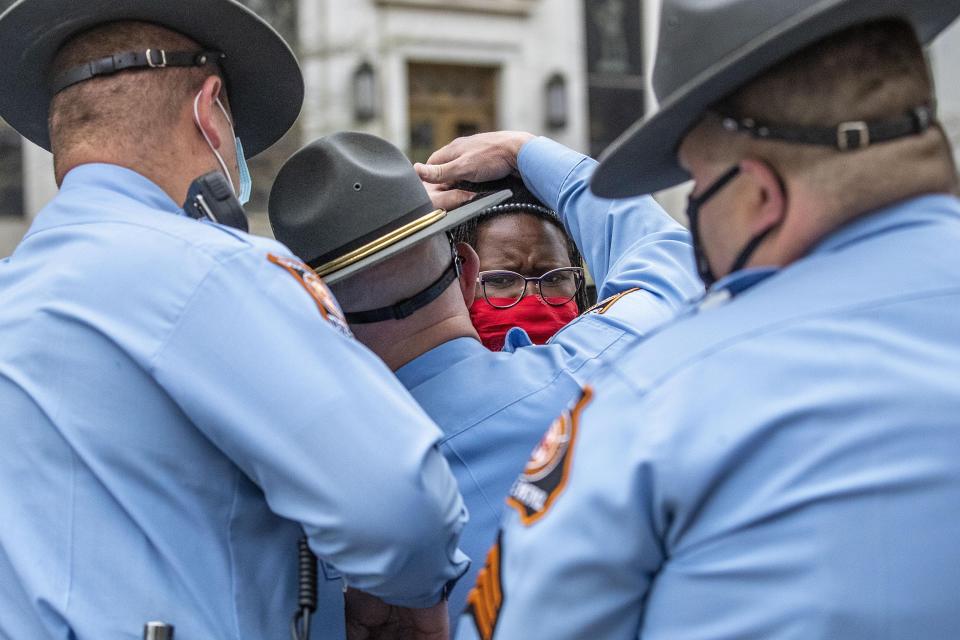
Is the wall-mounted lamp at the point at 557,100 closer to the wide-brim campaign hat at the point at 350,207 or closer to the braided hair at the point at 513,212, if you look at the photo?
the braided hair at the point at 513,212

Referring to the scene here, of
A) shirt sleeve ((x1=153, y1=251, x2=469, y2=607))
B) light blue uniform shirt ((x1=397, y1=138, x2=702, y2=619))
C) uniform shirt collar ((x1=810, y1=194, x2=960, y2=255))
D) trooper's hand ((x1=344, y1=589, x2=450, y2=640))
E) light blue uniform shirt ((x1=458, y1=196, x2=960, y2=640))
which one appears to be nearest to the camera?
light blue uniform shirt ((x1=458, y1=196, x2=960, y2=640))

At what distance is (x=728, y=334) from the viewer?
4.21 ft

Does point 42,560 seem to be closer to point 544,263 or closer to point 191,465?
point 191,465

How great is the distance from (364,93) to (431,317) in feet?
35.4

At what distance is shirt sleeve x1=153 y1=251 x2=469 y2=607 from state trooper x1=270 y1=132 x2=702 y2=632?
0.44 meters

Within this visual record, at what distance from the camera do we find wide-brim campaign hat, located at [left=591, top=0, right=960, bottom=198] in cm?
129

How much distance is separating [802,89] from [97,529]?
1.13 meters

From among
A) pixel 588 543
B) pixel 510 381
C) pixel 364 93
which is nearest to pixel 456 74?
pixel 364 93

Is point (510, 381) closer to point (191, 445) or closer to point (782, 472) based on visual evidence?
point (191, 445)

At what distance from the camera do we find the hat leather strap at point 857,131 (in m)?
1.29

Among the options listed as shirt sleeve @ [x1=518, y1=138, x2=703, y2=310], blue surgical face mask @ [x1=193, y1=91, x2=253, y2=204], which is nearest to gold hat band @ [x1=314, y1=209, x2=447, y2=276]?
blue surgical face mask @ [x1=193, y1=91, x2=253, y2=204]

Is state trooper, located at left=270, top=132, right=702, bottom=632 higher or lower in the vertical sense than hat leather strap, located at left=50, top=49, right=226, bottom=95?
lower

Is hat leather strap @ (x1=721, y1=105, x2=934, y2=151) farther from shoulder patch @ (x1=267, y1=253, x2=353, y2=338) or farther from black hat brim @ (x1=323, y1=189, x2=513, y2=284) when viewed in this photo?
black hat brim @ (x1=323, y1=189, x2=513, y2=284)

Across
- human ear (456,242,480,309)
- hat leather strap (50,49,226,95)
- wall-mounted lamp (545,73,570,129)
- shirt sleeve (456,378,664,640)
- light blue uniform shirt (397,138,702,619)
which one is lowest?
wall-mounted lamp (545,73,570,129)
